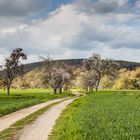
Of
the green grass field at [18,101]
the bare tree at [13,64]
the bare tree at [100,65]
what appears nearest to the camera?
the green grass field at [18,101]

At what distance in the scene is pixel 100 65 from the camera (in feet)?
516

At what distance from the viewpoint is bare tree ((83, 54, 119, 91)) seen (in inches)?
6211

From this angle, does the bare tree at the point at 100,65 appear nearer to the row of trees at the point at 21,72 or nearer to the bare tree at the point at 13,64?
the row of trees at the point at 21,72

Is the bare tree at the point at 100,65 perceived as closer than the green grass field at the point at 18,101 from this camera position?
No

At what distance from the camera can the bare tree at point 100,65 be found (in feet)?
518

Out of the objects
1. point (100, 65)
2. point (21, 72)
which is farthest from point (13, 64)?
point (100, 65)

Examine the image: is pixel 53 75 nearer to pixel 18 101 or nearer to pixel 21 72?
pixel 21 72

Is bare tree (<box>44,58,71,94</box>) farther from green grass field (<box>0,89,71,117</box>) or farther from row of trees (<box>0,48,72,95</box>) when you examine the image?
green grass field (<box>0,89,71,117</box>)

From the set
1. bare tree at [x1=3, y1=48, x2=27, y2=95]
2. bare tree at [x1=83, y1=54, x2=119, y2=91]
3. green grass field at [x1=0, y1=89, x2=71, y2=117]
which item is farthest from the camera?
bare tree at [x1=83, y1=54, x2=119, y2=91]

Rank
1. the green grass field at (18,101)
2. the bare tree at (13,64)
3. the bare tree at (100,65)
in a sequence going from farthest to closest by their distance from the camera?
the bare tree at (100,65)
the bare tree at (13,64)
the green grass field at (18,101)

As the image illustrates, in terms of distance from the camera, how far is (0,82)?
418 feet

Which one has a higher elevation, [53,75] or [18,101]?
[53,75]

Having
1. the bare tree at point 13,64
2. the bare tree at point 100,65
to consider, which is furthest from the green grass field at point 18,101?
the bare tree at point 100,65

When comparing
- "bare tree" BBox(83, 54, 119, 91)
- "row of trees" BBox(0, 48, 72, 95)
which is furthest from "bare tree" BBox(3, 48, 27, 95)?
"bare tree" BBox(83, 54, 119, 91)
